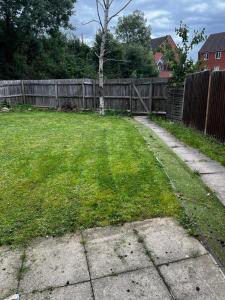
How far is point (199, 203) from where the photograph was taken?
3.80 metres

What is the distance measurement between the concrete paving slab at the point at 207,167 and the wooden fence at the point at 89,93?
24.8 ft

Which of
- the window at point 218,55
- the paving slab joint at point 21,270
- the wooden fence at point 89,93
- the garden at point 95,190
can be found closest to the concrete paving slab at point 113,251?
the garden at point 95,190

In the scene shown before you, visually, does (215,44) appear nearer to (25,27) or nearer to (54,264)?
(25,27)

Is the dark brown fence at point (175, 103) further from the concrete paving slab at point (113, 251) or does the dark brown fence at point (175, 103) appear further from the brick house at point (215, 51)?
the brick house at point (215, 51)

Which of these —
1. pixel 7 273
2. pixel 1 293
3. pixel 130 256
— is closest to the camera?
pixel 1 293

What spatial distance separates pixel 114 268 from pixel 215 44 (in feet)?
154

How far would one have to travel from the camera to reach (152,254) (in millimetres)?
2688

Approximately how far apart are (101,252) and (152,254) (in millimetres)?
508

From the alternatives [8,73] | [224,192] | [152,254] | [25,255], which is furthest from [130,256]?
[8,73]

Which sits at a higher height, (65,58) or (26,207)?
(65,58)

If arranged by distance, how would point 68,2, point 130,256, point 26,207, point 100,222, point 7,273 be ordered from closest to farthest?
point 7,273, point 130,256, point 100,222, point 26,207, point 68,2

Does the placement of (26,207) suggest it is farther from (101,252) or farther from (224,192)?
(224,192)

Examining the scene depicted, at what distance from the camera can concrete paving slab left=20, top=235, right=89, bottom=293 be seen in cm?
236

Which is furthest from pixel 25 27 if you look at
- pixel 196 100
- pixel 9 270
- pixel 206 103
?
pixel 9 270
